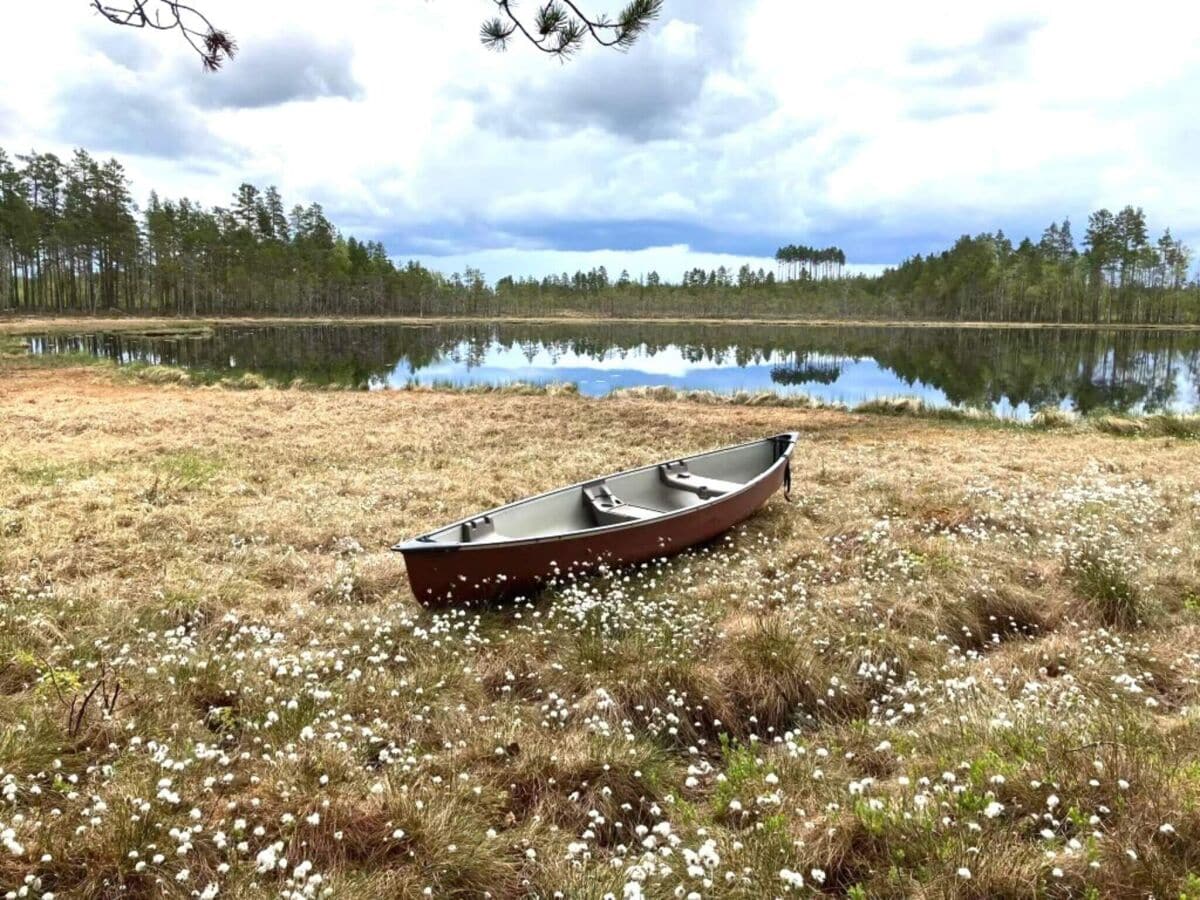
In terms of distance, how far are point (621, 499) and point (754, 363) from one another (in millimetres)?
46087

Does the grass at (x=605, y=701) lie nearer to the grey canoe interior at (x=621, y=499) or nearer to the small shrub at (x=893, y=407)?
the grey canoe interior at (x=621, y=499)

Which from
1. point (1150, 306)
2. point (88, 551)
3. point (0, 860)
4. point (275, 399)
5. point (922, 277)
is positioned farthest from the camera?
point (922, 277)

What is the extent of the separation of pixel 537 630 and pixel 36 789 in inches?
161

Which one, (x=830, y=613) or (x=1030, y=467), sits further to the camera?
(x=1030, y=467)

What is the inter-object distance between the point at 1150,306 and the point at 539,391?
128963 mm

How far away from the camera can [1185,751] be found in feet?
14.5

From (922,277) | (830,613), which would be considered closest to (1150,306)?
(922,277)

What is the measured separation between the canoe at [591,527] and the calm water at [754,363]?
1936cm

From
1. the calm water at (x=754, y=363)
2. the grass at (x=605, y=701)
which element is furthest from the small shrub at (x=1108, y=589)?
the calm water at (x=754, y=363)

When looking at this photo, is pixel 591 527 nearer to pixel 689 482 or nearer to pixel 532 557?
pixel 532 557

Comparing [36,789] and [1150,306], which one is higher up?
[1150,306]

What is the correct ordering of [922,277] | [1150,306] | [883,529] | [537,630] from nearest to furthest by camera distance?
[537,630], [883,529], [1150,306], [922,277]

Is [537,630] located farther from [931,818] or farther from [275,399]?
[275,399]

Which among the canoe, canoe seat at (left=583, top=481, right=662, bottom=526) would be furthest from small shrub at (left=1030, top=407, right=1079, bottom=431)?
canoe seat at (left=583, top=481, right=662, bottom=526)
